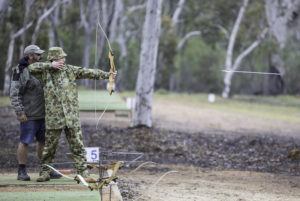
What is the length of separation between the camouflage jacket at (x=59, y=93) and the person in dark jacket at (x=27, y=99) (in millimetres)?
279

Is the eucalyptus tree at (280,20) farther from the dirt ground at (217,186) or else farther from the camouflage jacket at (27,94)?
the camouflage jacket at (27,94)

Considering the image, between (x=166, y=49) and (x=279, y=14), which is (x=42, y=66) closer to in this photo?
(x=166, y=49)

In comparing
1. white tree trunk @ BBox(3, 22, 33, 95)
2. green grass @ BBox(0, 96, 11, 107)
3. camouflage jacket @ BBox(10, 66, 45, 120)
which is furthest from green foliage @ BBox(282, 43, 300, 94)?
camouflage jacket @ BBox(10, 66, 45, 120)

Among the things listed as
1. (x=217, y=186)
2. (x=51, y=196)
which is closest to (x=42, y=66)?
(x=51, y=196)

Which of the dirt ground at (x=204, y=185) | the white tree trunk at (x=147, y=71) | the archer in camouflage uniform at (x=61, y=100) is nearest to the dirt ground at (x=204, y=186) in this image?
the dirt ground at (x=204, y=185)

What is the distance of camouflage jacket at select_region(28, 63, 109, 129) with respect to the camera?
633 cm

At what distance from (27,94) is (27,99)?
7 centimetres

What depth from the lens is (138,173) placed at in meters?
8.77

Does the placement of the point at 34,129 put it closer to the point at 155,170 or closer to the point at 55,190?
the point at 55,190

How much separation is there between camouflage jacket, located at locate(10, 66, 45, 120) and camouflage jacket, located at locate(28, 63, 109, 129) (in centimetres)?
26

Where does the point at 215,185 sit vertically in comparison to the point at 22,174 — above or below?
below

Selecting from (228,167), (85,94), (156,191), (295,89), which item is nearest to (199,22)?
(295,89)

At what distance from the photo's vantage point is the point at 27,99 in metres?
6.71

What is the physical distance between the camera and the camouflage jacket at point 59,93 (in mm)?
6328
